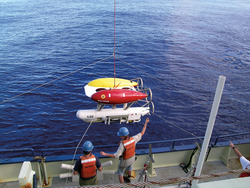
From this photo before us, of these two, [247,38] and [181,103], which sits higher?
[247,38]

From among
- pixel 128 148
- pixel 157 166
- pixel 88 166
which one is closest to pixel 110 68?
pixel 157 166

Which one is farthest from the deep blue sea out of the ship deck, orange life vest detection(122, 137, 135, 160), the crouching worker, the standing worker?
the crouching worker

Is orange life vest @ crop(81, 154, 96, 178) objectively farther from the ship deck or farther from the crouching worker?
the ship deck

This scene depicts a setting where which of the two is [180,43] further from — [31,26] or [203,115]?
[31,26]

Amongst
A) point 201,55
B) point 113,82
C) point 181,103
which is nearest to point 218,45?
point 201,55

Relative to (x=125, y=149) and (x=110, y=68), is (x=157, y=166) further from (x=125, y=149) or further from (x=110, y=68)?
(x=110, y=68)

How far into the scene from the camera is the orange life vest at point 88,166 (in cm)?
447

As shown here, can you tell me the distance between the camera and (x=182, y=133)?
1234cm

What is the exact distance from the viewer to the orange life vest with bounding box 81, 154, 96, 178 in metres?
4.47

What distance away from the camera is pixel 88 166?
14.8 feet

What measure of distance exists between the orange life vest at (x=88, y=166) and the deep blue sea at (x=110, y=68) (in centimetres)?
674

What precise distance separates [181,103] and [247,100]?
5946 millimetres

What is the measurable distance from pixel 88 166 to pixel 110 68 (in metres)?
16.9

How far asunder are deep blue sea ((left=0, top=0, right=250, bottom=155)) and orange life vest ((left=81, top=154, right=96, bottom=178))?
6739mm
